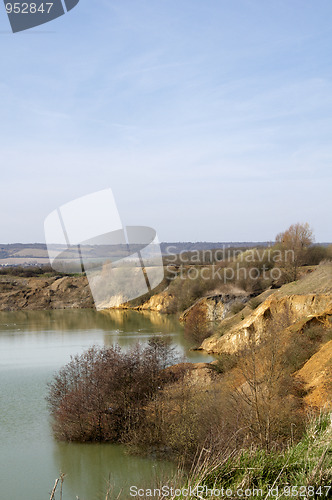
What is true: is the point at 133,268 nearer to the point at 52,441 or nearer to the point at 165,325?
the point at 165,325

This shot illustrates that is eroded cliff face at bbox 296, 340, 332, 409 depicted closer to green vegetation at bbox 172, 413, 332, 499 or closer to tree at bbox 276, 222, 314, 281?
green vegetation at bbox 172, 413, 332, 499

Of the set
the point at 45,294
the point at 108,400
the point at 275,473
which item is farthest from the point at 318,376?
the point at 45,294

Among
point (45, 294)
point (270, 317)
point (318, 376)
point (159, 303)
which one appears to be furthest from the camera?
point (45, 294)

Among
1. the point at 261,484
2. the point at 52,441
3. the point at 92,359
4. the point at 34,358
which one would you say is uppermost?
the point at 261,484

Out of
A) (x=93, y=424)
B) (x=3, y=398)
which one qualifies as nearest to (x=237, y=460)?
(x=93, y=424)

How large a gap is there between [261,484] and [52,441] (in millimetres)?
10946

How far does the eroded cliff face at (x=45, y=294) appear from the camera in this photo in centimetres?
7406

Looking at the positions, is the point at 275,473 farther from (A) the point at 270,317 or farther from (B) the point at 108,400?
(A) the point at 270,317

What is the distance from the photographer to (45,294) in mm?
77312

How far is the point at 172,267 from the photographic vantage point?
77.2 metres

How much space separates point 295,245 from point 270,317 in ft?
82.5

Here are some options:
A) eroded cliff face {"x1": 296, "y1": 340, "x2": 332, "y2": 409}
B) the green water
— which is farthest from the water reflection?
eroded cliff face {"x1": 296, "y1": 340, "x2": 332, "y2": 409}

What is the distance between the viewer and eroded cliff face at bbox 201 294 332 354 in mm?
26828

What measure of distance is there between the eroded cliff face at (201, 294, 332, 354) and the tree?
19888 millimetres
